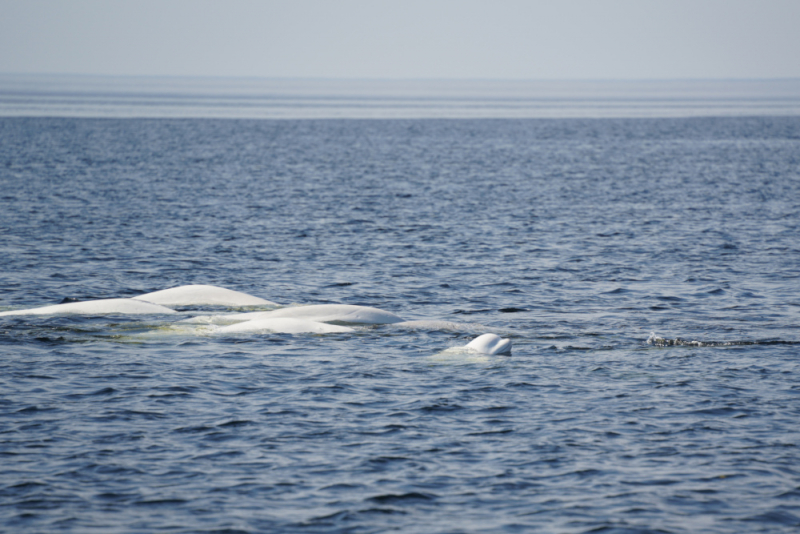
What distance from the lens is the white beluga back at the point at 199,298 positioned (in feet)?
100

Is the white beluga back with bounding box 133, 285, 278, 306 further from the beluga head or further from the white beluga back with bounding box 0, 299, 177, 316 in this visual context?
the beluga head

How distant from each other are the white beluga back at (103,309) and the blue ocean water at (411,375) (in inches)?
21.5

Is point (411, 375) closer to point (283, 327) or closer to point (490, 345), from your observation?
point (490, 345)

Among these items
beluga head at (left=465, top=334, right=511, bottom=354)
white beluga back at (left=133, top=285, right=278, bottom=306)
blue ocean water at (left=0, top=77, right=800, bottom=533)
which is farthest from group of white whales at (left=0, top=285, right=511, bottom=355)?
beluga head at (left=465, top=334, right=511, bottom=354)

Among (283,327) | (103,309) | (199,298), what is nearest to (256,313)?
(283,327)

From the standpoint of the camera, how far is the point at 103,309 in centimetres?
2917

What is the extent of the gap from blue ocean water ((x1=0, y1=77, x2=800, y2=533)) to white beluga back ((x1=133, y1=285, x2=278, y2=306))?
1.68 meters

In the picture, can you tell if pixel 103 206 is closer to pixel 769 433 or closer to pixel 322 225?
pixel 322 225

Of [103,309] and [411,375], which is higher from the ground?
[103,309]

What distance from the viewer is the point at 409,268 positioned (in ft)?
126

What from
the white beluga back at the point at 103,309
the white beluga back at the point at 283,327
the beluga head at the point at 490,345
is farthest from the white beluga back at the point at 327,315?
the beluga head at the point at 490,345

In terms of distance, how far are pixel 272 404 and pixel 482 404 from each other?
4604mm

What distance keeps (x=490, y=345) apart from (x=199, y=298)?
10448 mm

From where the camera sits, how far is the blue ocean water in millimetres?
16031
